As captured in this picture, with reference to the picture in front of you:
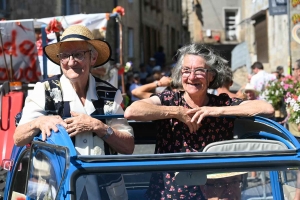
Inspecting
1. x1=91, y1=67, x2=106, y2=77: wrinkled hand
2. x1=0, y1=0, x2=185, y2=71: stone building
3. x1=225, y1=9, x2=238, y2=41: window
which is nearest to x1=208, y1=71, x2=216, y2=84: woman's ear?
x1=91, y1=67, x2=106, y2=77: wrinkled hand

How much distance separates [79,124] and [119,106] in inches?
21.3

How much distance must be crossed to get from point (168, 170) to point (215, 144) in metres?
0.73

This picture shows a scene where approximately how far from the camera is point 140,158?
2.92 meters

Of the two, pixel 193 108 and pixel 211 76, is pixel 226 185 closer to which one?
pixel 193 108

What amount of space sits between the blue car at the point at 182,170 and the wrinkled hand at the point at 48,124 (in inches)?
1.6

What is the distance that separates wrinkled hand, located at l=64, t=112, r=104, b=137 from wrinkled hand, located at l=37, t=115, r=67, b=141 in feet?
0.19

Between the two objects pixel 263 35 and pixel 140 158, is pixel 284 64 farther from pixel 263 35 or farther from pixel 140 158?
pixel 140 158

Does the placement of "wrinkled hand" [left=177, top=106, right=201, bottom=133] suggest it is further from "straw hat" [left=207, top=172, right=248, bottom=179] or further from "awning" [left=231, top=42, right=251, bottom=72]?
"awning" [left=231, top=42, right=251, bottom=72]

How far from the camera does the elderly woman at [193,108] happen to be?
3.80 meters

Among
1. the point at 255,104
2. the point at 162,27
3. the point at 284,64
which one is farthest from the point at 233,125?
the point at 162,27

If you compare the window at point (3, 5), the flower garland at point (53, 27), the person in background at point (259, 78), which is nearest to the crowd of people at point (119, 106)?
the flower garland at point (53, 27)

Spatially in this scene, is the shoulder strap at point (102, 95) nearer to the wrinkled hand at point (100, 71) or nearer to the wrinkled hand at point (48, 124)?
the wrinkled hand at point (48, 124)

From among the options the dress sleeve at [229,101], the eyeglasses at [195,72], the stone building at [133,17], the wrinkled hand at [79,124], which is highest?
the stone building at [133,17]

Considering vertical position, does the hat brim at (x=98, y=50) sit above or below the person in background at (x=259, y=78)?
above
